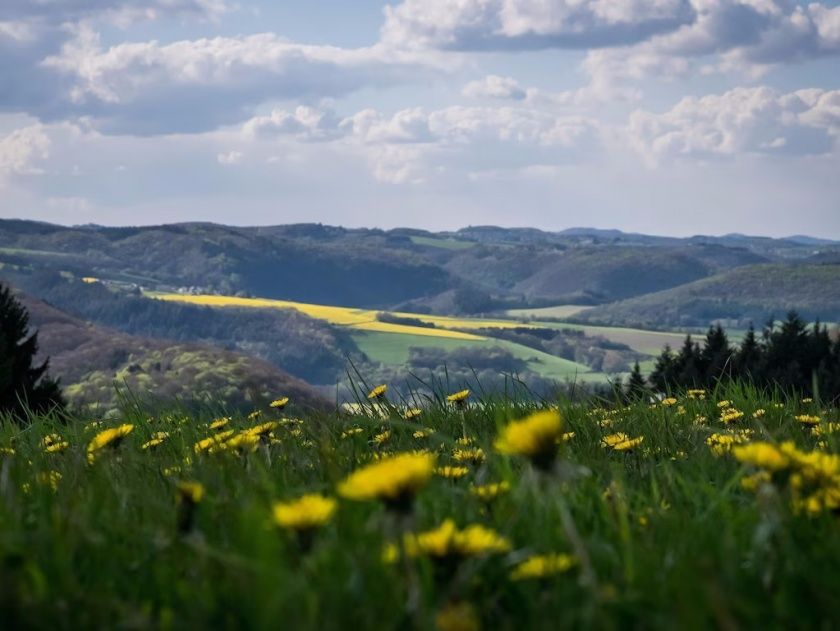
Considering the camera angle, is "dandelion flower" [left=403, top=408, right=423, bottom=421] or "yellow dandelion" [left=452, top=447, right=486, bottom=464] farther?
"dandelion flower" [left=403, top=408, right=423, bottom=421]

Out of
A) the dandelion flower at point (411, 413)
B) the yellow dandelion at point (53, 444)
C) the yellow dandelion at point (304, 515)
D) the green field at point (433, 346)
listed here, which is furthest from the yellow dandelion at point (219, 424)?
the green field at point (433, 346)

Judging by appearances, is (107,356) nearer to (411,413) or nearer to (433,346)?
(433,346)

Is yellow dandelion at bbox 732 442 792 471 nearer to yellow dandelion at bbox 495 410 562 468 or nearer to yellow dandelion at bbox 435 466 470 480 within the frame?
yellow dandelion at bbox 495 410 562 468

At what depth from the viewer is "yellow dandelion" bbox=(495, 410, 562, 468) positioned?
2.05m

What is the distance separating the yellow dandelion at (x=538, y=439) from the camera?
6.72ft

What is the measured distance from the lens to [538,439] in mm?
2057

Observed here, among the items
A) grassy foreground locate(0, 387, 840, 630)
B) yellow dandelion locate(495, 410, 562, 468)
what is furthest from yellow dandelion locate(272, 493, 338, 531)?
yellow dandelion locate(495, 410, 562, 468)

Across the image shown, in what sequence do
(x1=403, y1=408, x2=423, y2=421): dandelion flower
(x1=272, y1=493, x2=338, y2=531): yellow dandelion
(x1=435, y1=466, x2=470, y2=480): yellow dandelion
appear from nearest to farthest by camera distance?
1. (x1=272, y1=493, x2=338, y2=531): yellow dandelion
2. (x1=435, y1=466, x2=470, y2=480): yellow dandelion
3. (x1=403, y1=408, x2=423, y2=421): dandelion flower

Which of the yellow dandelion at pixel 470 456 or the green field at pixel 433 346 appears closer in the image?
the yellow dandelion at pixel 470 456

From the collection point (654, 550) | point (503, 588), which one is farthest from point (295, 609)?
point (654, 550)

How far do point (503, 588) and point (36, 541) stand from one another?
107 centimetres

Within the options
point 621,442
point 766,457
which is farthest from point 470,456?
point 766,457

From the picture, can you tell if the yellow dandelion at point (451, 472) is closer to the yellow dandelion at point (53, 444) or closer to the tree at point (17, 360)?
the yellow dandelion at point (53, 444)

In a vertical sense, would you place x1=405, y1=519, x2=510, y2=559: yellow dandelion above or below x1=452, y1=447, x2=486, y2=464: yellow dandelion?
above
